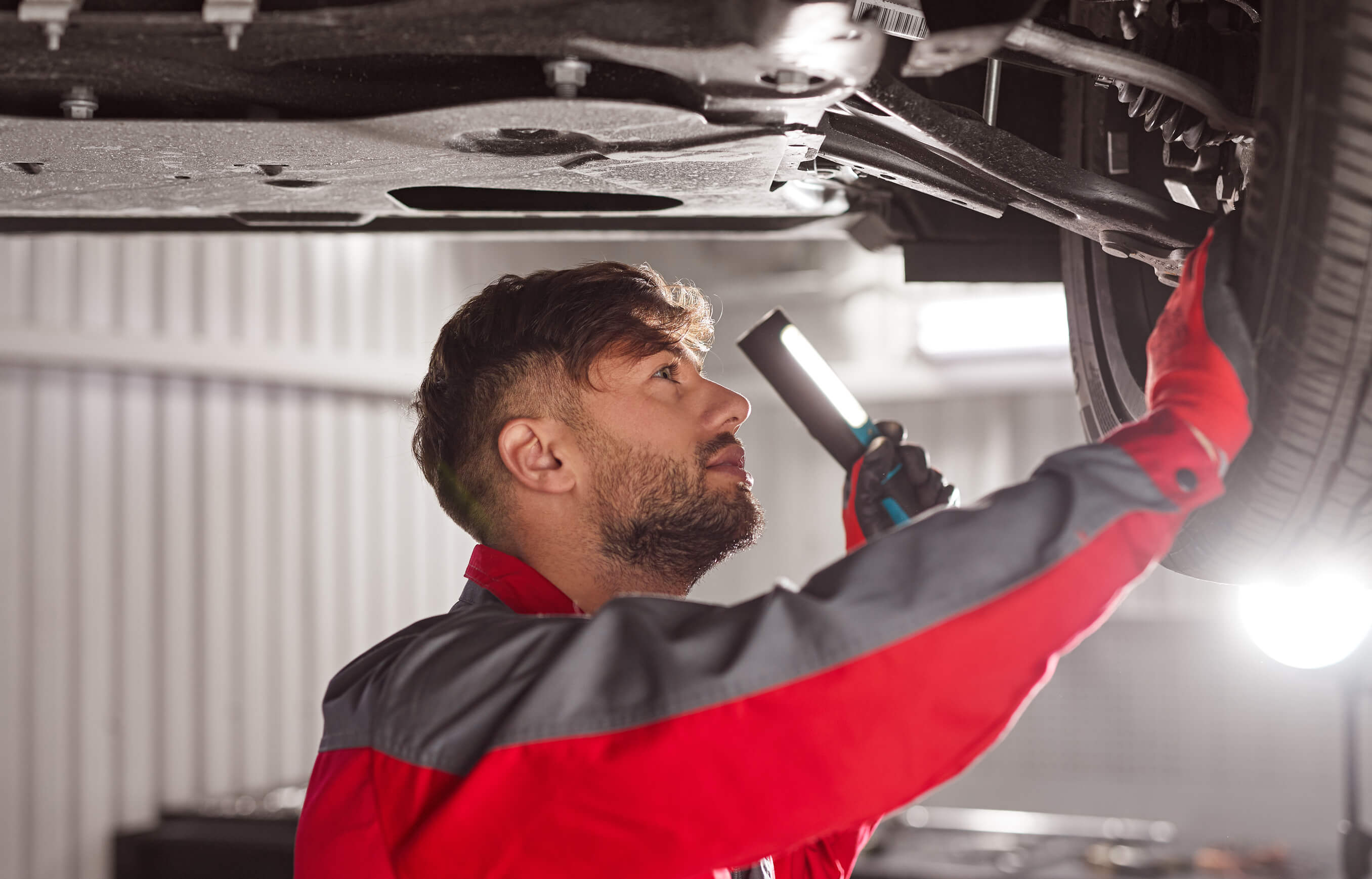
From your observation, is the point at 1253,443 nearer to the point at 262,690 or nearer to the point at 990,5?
the point at 990,5

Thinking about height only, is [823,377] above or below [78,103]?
below

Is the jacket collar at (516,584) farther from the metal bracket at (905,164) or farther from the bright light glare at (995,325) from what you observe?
the bright light glare at (995,325)

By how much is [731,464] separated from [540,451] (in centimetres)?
20

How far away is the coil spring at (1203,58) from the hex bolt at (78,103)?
74 centimetres

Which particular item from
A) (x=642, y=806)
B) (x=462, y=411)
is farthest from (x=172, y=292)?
(x=642, y=806)

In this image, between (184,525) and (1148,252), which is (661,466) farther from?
(184,525)

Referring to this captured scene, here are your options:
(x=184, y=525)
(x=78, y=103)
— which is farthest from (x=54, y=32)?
(x=184, y=525)

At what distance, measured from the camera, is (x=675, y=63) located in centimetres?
72

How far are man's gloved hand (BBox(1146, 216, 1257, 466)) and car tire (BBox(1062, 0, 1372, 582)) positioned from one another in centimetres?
1

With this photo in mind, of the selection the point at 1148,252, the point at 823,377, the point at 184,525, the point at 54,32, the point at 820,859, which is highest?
the point at 54,32

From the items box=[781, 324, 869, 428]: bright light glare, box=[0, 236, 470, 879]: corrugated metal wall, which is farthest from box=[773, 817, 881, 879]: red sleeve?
box=[0, 236, 470, 879]: corrugated metal wall

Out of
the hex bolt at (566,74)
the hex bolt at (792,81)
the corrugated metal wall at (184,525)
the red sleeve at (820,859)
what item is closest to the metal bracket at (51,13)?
the hex bolt at (566,74)

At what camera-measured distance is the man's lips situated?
1.26 metres

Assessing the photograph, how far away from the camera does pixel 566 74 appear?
2.46ft
